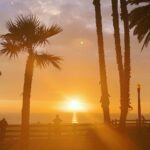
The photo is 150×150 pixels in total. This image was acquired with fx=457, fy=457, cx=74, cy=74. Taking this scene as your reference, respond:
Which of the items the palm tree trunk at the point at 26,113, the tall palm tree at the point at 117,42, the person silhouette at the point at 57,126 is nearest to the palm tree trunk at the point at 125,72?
the tall palm tree at the point at 117,42

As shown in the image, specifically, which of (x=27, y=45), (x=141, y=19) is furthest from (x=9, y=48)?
(x=141, y=19)

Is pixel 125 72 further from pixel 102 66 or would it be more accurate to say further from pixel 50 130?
pixel 50 130

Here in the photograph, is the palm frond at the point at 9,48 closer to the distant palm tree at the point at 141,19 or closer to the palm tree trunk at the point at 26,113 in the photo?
the palm tree trunk at the point at 26,113

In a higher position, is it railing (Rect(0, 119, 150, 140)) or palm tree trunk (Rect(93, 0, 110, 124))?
palm tree trunk (Rect(93, 0, 110, 124))

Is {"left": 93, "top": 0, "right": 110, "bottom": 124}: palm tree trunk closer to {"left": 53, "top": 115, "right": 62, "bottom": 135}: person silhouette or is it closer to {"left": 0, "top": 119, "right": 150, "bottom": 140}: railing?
{"left": 0, "top": 119, "right": 150, "bottom": 140}: railing

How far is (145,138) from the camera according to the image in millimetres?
29578

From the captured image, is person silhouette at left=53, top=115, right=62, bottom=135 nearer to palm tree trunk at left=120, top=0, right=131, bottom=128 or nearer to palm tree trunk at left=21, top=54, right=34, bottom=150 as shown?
palm tree trunk at left=120, top=0, right=131, bottom=128

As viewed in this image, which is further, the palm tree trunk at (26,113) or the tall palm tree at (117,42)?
the tall palm tree at (117,42)

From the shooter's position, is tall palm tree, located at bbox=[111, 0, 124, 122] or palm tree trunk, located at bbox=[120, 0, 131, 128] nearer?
palm tree trunk, located at bbox=[120, 0, 131, 128]

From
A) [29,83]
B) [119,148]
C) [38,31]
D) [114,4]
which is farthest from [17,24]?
[119,148]

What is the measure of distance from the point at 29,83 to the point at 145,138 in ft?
29.8

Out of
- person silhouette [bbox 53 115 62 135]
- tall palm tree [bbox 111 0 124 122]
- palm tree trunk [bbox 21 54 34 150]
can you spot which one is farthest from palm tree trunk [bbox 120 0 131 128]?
palm tree trunk [bbox 21 54 34 150]

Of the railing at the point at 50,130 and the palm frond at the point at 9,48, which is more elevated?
the palm frond at the point at 9,48

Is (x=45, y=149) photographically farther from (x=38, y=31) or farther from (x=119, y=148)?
(x=38, y=31)
